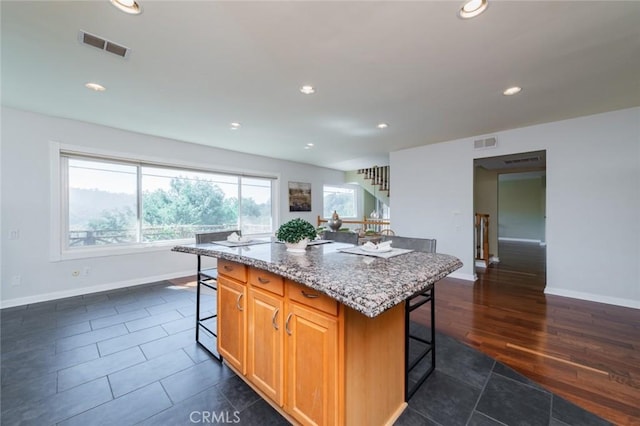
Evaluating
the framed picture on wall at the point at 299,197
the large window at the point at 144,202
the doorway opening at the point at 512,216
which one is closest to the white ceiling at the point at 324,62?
the large window at the point at 144,202

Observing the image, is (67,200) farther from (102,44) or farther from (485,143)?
(485,143)

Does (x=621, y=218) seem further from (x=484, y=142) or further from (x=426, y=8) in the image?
(x=426, y=8)

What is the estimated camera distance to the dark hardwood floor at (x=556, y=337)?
174 centimetres

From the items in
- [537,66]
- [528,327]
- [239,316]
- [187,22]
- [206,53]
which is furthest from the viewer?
[528,327]

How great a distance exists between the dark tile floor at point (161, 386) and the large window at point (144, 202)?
1.59 metres

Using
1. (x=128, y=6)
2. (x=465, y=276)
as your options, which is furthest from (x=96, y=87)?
(x=465, y=276)

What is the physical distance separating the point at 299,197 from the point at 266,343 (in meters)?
5.41

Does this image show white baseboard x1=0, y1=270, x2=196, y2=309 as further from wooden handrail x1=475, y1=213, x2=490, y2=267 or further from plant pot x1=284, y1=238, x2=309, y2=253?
wooden handrail x1=475, y1=213, x2=490, y2=267

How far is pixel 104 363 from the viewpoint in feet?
6.73

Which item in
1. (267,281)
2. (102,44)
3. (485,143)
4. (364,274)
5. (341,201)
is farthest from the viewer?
(341,201)

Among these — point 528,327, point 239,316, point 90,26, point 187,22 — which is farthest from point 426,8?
point 528,327

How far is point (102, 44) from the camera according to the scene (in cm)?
191

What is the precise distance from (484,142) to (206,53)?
4294 millimetres

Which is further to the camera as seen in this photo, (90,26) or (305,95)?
(305,95)
